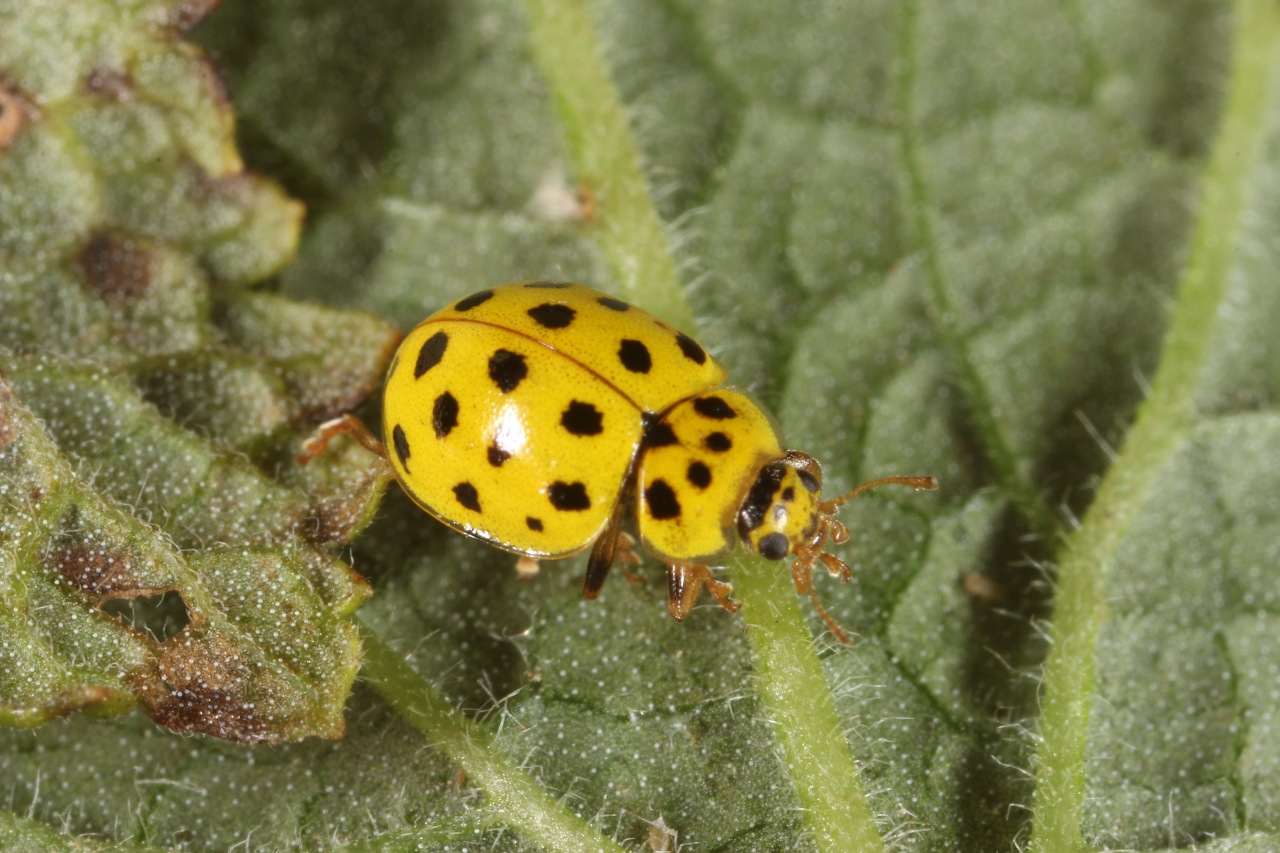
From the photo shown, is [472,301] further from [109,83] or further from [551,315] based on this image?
[109,83]

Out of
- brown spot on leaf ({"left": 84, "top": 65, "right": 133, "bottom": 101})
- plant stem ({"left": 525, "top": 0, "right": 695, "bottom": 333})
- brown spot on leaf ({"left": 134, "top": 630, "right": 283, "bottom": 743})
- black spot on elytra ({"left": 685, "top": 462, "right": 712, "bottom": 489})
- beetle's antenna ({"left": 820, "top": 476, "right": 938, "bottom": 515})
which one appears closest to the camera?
brown spot on leaf ({"left": 134, "top": 630, "right": 283, "bottom": 743})

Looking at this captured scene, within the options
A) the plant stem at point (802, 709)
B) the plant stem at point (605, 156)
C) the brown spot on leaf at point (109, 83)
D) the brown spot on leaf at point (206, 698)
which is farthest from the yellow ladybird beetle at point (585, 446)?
the brown spot on leaf at point (109, 83)

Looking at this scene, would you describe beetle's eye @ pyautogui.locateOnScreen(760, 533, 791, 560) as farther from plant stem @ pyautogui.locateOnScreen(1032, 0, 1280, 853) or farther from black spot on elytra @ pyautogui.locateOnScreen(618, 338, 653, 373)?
plant stem @ pyautogui.locateOnScreen(1032, 0, 1280, 853)

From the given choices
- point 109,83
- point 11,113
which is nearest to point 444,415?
point 109,83

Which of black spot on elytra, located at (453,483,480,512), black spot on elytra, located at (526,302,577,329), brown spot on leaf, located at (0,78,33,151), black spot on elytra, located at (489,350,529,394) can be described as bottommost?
black spot on elytra, located at (453,483,480,512)

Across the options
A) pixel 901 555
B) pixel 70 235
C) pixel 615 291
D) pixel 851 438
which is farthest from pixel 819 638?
pixel 70 235

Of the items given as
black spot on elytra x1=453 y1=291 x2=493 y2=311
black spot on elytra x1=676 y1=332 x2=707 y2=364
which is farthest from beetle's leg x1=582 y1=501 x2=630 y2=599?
black spot on elytra x1=453 y1=291 x2=493 y2=311
